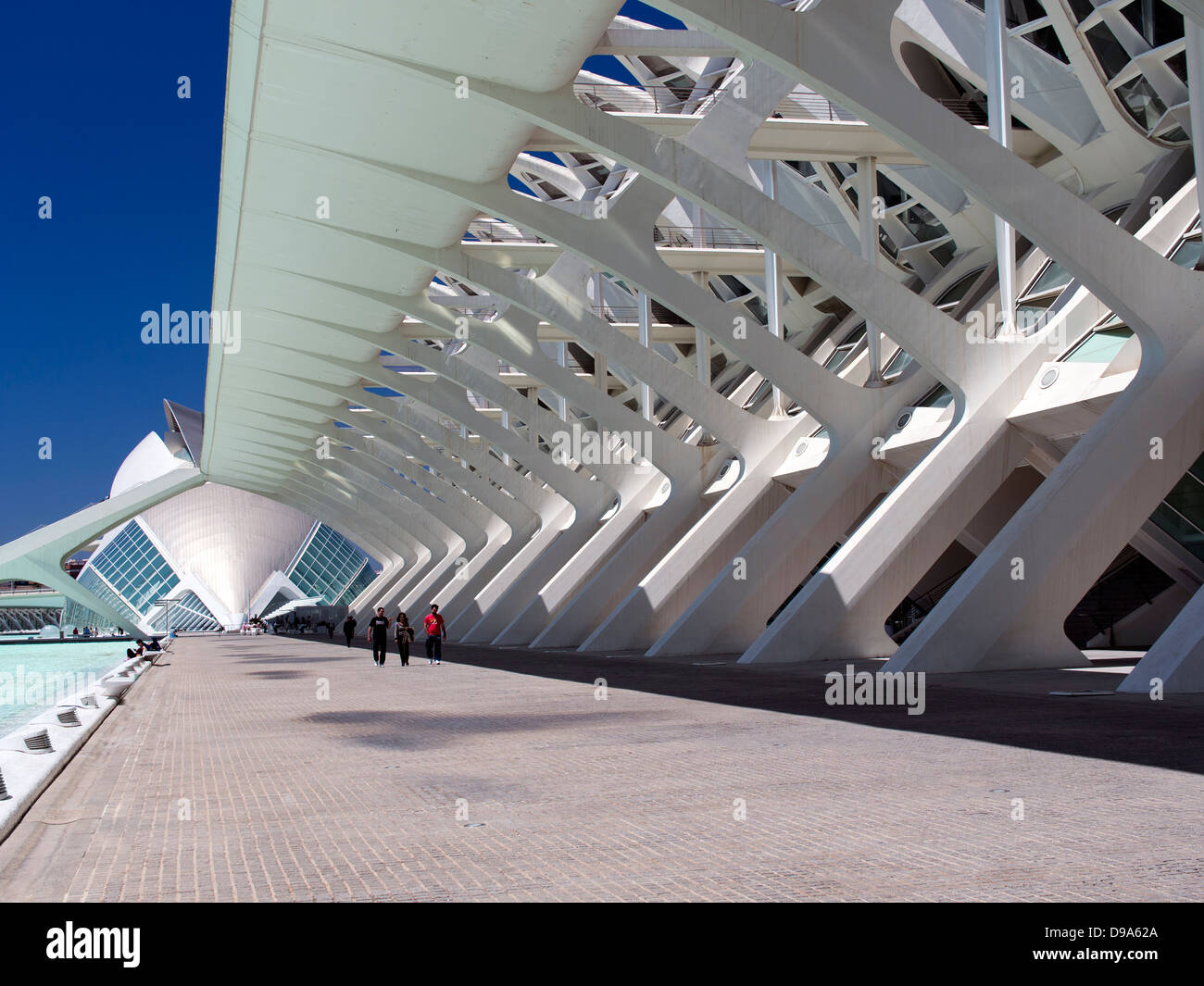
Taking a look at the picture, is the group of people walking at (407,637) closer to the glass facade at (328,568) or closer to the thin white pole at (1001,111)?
the thin white pole at (1001,111)

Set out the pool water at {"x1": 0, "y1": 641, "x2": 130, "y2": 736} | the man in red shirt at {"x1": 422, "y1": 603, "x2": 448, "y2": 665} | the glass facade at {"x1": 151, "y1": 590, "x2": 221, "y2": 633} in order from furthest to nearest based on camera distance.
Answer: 1. the glass facade at {"x1": 151, "y1": 590, "x2": 221, "y2": 633}
2. the man in red shirt at {"x1": 422, "y1": 603, "x2": 448, "y2": 665}
3. the pool water at {"x1": 0, "y1": 641, "x2": 130, "y2": 736}

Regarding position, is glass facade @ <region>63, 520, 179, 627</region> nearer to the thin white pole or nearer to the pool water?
the pool water

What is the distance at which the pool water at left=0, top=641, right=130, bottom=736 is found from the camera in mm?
13930

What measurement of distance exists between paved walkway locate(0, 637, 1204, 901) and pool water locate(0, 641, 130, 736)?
3540mm

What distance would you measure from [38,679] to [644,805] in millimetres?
19171

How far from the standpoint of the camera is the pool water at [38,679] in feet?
45.7

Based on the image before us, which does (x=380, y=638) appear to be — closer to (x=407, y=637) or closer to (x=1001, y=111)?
(x=407, y=637)

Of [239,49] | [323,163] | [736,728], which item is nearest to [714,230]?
[323,163]

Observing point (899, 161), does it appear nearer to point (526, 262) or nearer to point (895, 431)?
point (895, 431)

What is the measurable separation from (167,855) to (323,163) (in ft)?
41.2

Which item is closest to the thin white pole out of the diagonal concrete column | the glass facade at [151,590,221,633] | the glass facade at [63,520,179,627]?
the diagonal concrete column

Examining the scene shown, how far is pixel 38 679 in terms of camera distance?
21.8 m

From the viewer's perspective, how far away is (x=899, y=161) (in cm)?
1909
